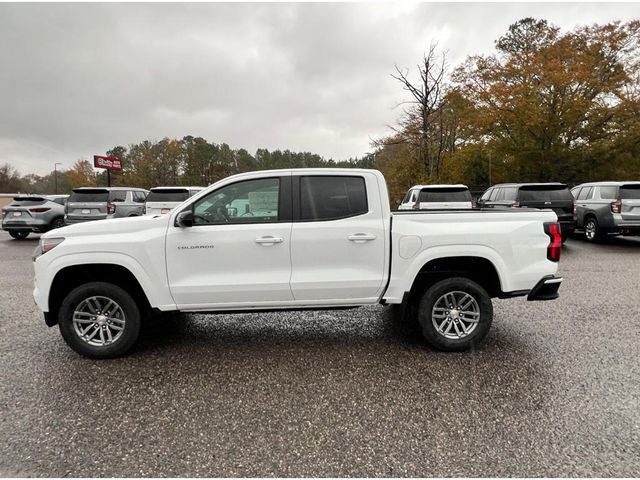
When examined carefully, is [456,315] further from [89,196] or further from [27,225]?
[27,225]

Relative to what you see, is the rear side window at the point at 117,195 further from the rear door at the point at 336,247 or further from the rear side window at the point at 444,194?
the rear door at the point at 336,247

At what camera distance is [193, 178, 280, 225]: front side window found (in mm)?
3838

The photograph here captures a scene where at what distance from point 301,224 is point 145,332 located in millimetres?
2362

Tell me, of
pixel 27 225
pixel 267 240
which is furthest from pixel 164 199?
pixel 267 240

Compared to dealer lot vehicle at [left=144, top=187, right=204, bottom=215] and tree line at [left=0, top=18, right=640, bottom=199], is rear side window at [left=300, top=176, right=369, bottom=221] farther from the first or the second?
tree line at [left=0, top=18, right=640, bottom=199]

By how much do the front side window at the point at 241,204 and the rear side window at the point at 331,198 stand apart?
0.96 feet

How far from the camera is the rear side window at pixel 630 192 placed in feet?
34.5

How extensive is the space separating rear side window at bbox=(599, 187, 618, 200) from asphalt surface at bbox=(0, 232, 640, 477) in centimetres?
764

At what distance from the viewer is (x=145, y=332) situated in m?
4.59

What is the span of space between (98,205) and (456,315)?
12669 mm

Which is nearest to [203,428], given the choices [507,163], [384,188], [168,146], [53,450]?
[53,450]

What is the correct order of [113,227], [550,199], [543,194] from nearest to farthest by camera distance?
[113,227] → [550,199] → [543,194]

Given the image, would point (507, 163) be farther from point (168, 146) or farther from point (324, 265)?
point (168, 146)

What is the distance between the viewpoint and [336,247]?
12.5 ft
